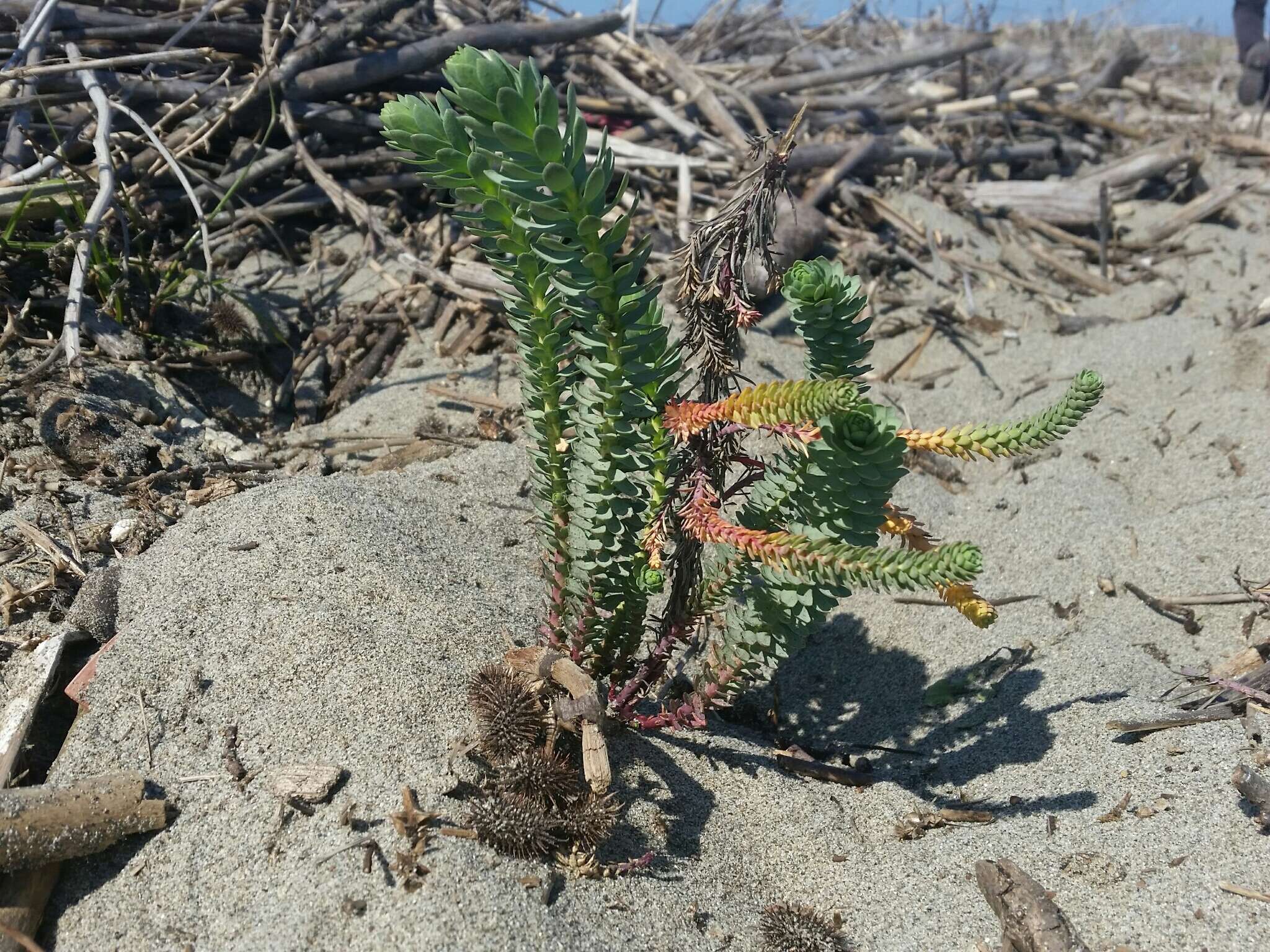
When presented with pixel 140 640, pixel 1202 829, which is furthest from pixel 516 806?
pixel 1202 829

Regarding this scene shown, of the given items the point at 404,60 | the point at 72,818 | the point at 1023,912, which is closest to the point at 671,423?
the point at 1023,912

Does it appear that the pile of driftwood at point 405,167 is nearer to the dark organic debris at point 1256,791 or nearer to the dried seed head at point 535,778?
the dried seed head at point 535,778

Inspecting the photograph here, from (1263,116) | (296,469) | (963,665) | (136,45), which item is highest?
(136,45)

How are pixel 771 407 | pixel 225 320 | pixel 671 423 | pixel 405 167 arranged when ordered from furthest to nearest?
pixel 405 167 < pixel 225 320 < pixel 671 423 < pixel 771 407

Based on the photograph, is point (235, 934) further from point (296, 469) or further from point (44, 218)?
point (44, 218)

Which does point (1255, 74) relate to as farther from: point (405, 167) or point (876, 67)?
point (405, 167)

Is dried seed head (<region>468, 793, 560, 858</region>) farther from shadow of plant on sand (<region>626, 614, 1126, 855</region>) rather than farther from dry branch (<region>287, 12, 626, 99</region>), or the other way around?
dry branch (<region>287, 12, 626, 99</region>)
